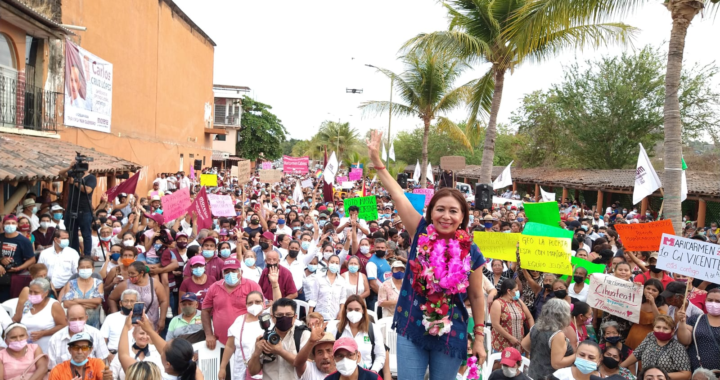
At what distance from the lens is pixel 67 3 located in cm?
1900

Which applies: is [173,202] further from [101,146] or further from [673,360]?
[101,146]

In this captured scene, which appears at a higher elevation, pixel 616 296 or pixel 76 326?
pixel 616 296

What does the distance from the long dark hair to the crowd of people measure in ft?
0.03

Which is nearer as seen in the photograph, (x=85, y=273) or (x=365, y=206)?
(x=85, y=273)

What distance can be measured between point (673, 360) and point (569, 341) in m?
0.96

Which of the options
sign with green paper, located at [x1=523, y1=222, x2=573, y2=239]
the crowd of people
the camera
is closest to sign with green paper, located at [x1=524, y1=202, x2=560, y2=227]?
the crowd of people

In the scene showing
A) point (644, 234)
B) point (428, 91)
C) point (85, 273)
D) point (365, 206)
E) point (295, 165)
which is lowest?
→ point (85, 273)

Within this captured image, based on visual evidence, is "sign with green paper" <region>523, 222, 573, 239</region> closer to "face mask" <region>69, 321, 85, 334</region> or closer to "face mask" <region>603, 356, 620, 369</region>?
"face mask" <region>603, 356, 620, 369</region>

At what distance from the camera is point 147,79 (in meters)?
28.2

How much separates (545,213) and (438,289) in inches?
326

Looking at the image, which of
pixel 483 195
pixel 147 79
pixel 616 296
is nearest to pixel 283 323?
pixel 616 296

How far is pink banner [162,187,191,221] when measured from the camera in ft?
37.4

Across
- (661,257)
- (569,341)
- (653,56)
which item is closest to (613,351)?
(569,341)

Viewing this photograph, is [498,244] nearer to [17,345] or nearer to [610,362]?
[610,362]
